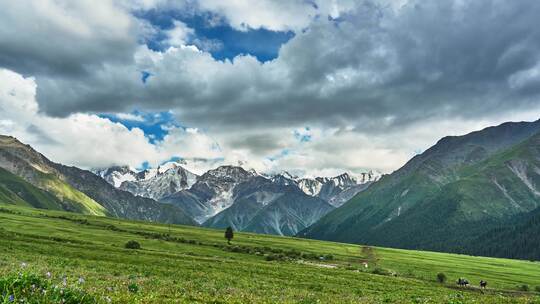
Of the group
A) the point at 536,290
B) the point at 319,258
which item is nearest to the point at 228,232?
the point at 319,258

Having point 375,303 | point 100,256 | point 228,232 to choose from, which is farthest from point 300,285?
point 228,232

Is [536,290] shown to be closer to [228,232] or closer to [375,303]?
[375,303]

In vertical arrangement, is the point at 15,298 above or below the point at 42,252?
above

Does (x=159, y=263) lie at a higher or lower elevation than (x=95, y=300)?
lower

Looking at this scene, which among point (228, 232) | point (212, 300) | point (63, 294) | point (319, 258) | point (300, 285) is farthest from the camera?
point (228, 232)

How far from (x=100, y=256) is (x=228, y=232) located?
372 feet

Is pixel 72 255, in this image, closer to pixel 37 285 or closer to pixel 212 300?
pixel 212 300

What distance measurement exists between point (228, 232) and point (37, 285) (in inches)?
6542

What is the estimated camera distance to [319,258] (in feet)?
465

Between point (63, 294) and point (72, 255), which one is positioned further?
point (72, 255)

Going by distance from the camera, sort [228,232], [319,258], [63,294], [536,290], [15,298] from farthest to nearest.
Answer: [228,232]
[319,258]
[536,290]
[63,294]
[15,298]

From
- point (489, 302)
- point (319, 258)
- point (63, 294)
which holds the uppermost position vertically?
point (63, 294)

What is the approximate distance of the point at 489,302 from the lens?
29.1m

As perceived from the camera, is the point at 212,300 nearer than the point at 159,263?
Yes
